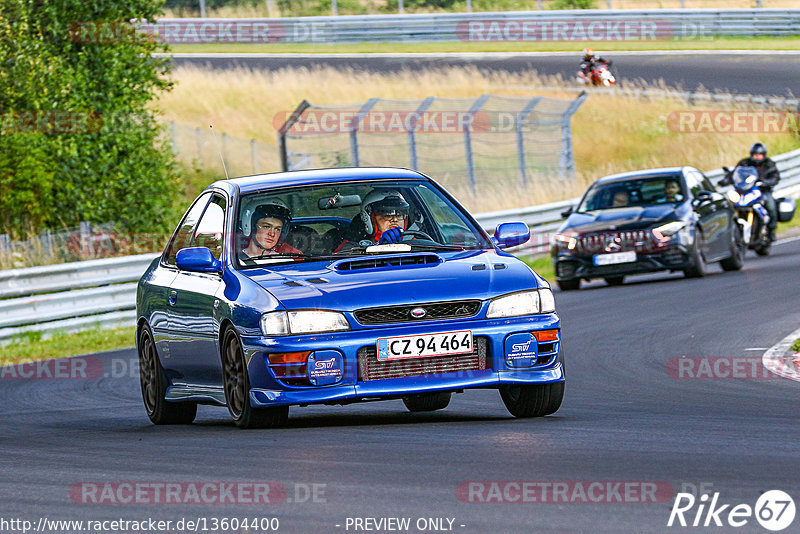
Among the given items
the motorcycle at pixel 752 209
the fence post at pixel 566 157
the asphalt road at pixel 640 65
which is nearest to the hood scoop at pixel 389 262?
the motorcycle at pixel 752 209

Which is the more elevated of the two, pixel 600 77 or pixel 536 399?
pixel 536 399

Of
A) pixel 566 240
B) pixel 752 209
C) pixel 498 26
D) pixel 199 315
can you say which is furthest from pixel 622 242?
pixel 498 26

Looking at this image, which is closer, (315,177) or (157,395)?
(315,177)

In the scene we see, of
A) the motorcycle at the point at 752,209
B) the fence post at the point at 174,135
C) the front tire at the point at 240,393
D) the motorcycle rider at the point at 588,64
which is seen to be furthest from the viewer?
the motorcycle rider at the point at 588,64

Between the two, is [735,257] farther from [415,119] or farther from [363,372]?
[363,372]

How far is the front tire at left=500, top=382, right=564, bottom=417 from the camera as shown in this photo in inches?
342

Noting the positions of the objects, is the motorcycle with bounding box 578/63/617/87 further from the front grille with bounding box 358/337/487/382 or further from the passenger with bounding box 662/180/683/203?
the front grille with bounding box 358/337/487/382

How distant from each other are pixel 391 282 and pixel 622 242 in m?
11.9

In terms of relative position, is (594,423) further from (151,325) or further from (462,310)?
(151,325)

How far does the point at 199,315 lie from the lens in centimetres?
933

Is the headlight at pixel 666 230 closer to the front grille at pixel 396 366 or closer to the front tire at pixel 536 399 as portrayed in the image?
the front tire at pixel 536 399

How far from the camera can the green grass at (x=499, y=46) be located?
46.3 m

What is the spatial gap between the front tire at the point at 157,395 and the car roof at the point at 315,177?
1251 millimetres

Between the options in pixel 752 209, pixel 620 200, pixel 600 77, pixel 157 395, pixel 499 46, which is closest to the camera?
pixel 157 395
